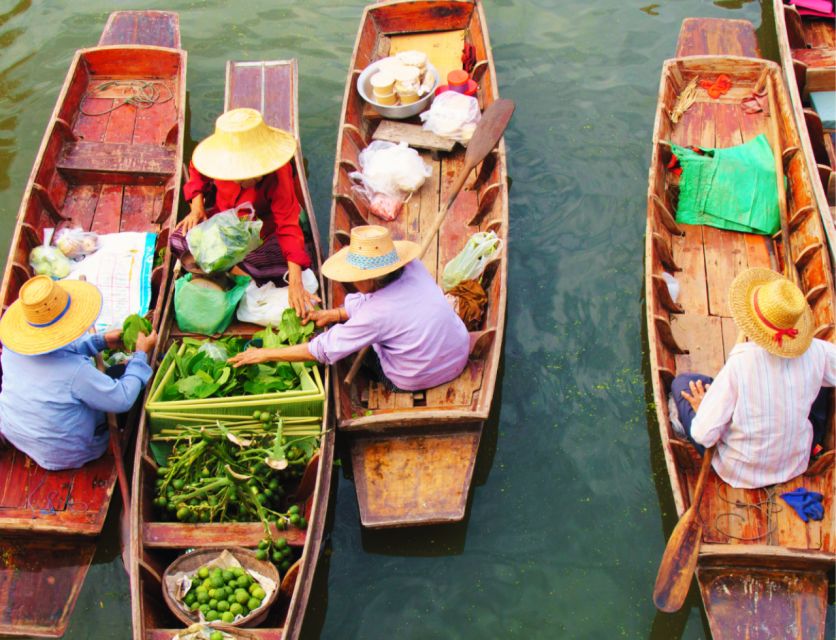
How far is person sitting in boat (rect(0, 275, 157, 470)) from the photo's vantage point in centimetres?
435

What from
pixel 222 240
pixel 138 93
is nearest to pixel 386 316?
pixel 222 240

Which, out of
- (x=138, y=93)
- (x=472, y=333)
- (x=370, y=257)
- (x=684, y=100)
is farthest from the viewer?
(x=138, y=93)

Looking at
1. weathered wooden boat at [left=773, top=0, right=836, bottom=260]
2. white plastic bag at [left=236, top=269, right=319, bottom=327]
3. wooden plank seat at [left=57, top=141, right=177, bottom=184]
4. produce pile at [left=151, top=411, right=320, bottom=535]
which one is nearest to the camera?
produce pile at [left=151, top=411, right=320, bottom=535]

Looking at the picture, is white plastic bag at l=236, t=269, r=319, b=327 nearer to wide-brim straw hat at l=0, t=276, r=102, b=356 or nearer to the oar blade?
wide-brim straw hat at l=0, t=276, r=102, b=356

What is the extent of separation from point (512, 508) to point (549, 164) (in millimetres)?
3598

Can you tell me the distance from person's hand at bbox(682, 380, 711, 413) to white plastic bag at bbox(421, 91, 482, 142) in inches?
Result: 113

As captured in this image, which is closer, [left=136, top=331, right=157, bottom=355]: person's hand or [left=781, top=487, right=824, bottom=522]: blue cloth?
[left=781, top=487, right=824, bottom=522]: blue cloth

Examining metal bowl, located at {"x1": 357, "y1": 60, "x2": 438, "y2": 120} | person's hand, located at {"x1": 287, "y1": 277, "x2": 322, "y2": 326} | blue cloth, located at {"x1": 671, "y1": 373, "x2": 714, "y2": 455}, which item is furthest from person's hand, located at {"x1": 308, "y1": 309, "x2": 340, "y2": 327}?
metal bowl, located at {"x1": 357, "y1": 60, "x2": 438, "y2": 120}

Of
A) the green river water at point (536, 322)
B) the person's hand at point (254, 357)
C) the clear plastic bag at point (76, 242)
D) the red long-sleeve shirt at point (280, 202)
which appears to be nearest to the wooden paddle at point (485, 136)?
the red long-sleeve shirt at point (280, 202)

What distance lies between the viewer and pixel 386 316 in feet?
15.3

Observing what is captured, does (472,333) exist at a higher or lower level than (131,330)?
lower

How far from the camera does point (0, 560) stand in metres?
4.82

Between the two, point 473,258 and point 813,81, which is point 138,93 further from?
point 813,81

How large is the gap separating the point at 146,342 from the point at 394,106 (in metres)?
3.05
